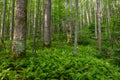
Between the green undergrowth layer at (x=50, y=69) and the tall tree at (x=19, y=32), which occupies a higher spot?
the tall tree at (x=19, y=32)

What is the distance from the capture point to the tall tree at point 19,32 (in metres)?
8.23

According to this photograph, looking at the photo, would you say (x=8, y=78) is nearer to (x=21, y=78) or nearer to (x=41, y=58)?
(x=21, y=78)

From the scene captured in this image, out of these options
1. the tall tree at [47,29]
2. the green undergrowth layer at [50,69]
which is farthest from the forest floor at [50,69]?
the tall tree at [47,29]

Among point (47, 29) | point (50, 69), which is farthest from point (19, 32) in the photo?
point (47, 29)

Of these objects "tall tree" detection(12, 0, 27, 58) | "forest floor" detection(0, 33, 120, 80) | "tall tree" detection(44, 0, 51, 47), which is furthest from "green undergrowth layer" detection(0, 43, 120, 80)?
"tall tree" detection(44, 0, 51, 47)

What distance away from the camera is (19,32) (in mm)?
8289

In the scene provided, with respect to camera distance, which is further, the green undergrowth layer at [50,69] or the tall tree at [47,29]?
the tall tree at [47,29]

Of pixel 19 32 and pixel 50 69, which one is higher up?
pixel 19 32

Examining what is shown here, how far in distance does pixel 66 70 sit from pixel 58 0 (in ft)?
43.8

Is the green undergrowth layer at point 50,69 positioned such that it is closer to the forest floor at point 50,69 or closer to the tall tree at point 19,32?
the forest floor at point 50,69

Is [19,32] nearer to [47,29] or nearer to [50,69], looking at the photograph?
[50,69]

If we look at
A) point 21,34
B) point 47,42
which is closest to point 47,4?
point 47,42

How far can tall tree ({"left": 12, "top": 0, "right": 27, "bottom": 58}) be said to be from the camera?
823 centimetres

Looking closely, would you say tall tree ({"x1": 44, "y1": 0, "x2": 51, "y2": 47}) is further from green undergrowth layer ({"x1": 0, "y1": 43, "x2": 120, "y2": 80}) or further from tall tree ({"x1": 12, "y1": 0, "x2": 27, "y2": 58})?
tall tree ({"x1": 12, "y1": 0, "x2": 27, "y2": 58})
